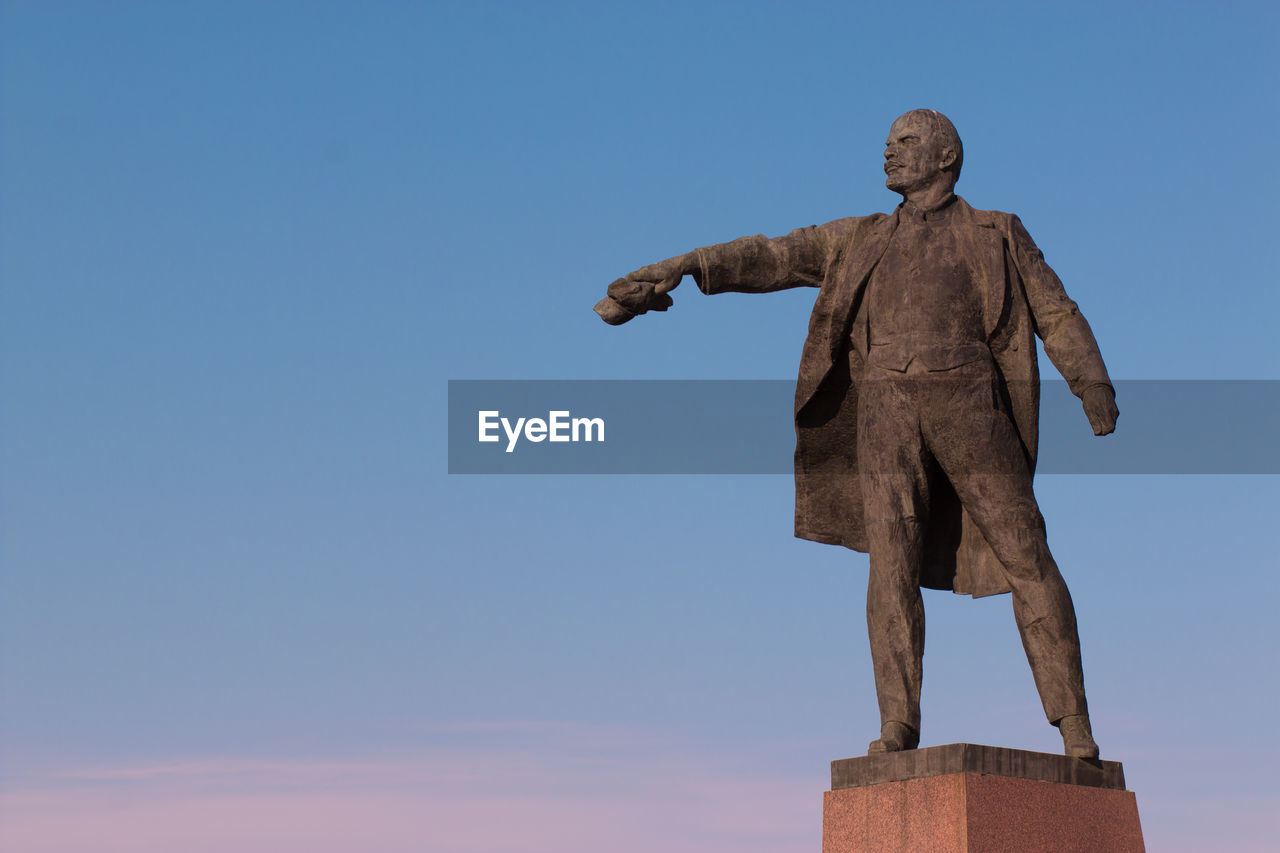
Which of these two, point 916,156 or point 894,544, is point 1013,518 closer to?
point 894,544

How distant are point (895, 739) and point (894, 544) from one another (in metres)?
1.14

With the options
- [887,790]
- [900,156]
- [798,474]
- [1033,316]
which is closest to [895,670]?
[887,790]

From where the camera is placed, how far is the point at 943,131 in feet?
35.7

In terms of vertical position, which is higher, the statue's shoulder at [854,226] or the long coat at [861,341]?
the statue's shoulder at [854,226]

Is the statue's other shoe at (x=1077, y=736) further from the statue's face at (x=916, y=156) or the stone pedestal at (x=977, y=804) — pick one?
the statue's face at (x=916, y=156)

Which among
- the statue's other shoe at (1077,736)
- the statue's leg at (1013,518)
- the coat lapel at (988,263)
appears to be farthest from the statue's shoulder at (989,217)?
the statue's other shoe at (1077,736)

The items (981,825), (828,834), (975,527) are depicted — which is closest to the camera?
(981,825)

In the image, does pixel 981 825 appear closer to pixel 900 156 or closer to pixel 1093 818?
pixel 1093 818

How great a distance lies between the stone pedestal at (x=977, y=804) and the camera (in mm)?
9141

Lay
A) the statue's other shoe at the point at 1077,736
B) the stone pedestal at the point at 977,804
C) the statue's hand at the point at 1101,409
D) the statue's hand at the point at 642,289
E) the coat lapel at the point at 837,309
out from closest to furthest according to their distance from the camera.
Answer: the stone pedestal at the point at 977,804, the statue's other shoe at the point at 1077,736, the statue's hand at the point at 1101,409, the coat lapel at the point at 837,309, the statue's hand at the point at 642,289

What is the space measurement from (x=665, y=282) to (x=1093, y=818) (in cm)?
407

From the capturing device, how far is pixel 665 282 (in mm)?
10984

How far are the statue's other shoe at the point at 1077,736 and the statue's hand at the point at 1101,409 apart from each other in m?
1.67

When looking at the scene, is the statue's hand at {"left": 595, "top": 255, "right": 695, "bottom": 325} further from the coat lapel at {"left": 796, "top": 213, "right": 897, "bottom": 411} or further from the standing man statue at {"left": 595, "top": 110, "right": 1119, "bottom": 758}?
A: the coat lapel at {"left": 796, "top": 213, "right": 897, "bottom": 411}
